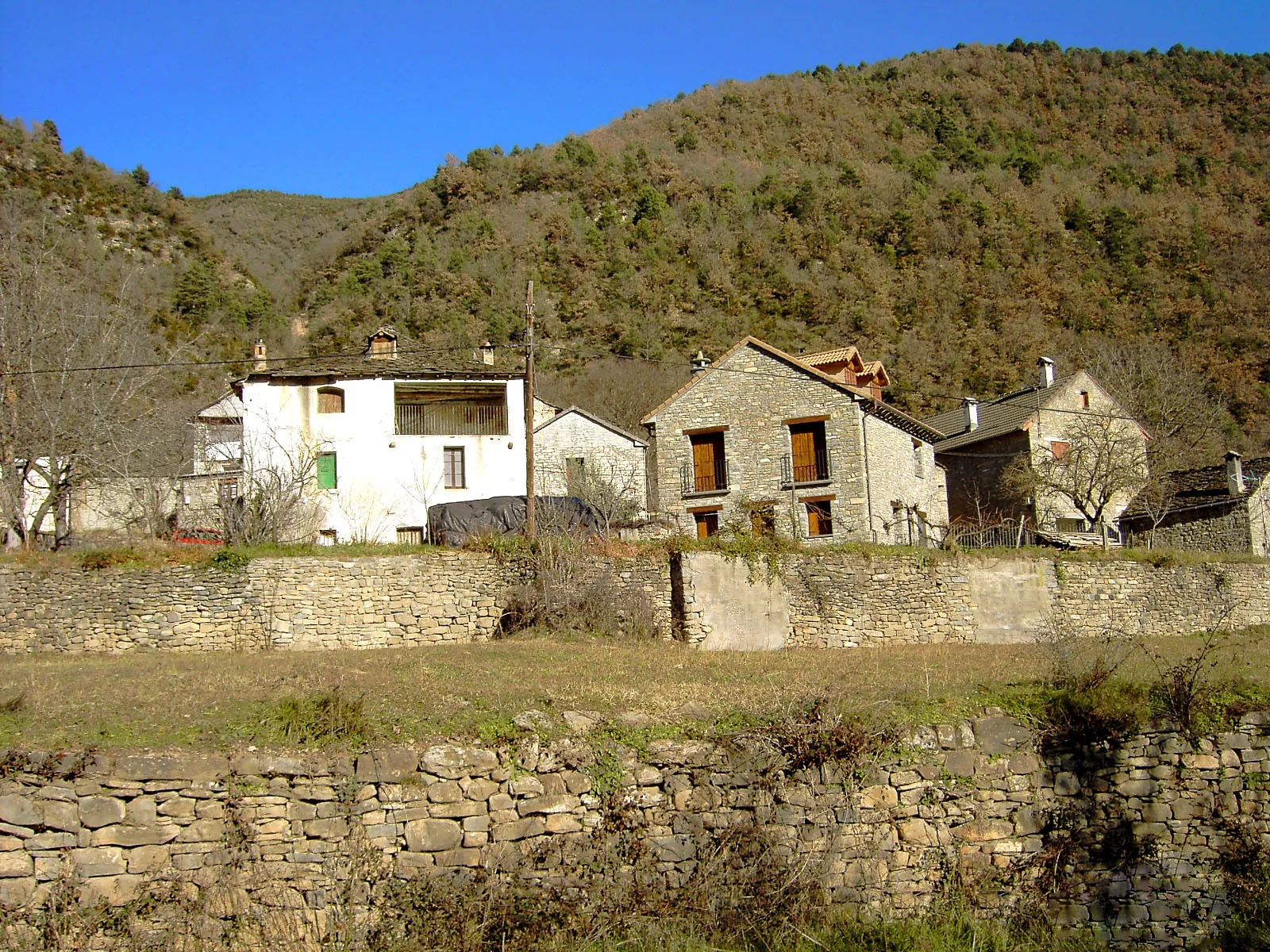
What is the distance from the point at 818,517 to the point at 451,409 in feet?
40.7

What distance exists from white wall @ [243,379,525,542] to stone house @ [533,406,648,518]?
4.92 metres

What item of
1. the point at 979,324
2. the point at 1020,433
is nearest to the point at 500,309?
the point at 979,324

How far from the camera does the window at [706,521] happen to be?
31.8 metres

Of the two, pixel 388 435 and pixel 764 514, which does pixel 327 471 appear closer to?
pixel 388 435

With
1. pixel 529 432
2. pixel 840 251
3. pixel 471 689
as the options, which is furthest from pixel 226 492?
pixel 840 251

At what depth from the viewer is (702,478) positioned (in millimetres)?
32000

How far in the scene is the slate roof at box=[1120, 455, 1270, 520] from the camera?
33.2 meters

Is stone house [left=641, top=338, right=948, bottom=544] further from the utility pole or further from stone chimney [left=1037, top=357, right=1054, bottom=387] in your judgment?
stone chimney [left=1037, top=357, right=1054, bottom=387]

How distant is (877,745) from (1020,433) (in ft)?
96.5

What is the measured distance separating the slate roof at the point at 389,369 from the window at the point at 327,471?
2.50 m

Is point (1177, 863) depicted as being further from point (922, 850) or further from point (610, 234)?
point (610, 234)

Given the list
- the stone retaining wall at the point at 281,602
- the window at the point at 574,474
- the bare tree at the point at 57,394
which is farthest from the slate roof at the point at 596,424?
the stone retaining wall at the point at 281,602

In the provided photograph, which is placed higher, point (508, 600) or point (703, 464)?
point (703, 464)

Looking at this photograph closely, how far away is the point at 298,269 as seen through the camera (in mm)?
84375
